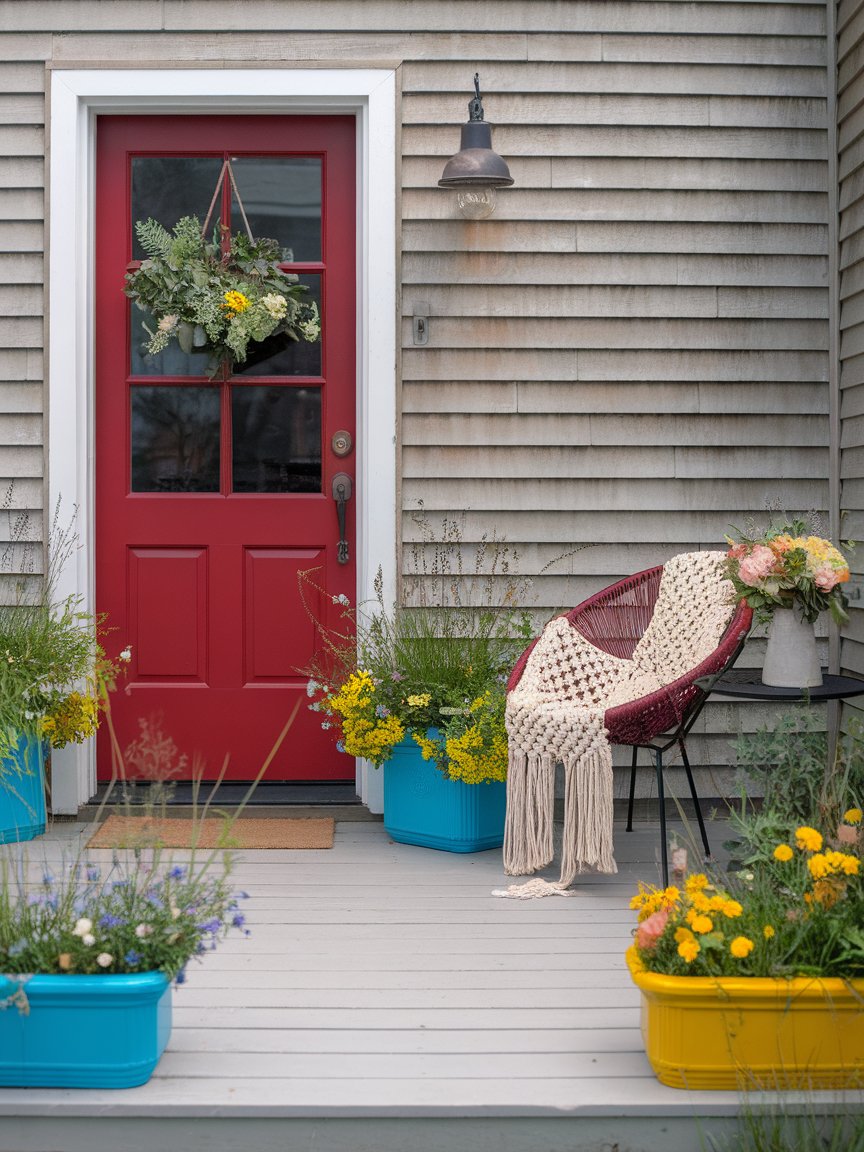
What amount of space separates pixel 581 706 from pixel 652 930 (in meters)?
1.33

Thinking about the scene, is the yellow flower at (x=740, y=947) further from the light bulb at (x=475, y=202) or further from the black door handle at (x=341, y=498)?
the light bulb at (x=475, y=202)

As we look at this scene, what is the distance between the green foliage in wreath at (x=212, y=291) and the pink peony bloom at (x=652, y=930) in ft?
7.60

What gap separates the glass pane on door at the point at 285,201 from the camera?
428 centimetres

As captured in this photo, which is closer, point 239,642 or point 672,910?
point 672,910

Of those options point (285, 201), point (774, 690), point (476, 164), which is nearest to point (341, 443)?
point (285, 201)

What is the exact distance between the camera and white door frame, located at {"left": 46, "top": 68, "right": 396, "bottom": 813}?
163 inches

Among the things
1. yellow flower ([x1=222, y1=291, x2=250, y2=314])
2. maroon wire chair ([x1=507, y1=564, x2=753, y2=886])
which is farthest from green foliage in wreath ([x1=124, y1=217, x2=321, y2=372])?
maroon wire chair ([x1=507, y1=564, x2=753, y2=886])

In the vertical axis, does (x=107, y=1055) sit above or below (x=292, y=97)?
below

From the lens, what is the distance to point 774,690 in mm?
3398

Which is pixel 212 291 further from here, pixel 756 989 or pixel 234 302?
pixel 756 989

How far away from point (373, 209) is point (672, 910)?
98.0 inches

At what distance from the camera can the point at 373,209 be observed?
416cm

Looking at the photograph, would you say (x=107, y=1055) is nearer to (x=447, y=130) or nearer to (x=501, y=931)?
(x=501, y=931)

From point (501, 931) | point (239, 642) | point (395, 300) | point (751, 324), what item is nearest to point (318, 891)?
point (501, 931)
